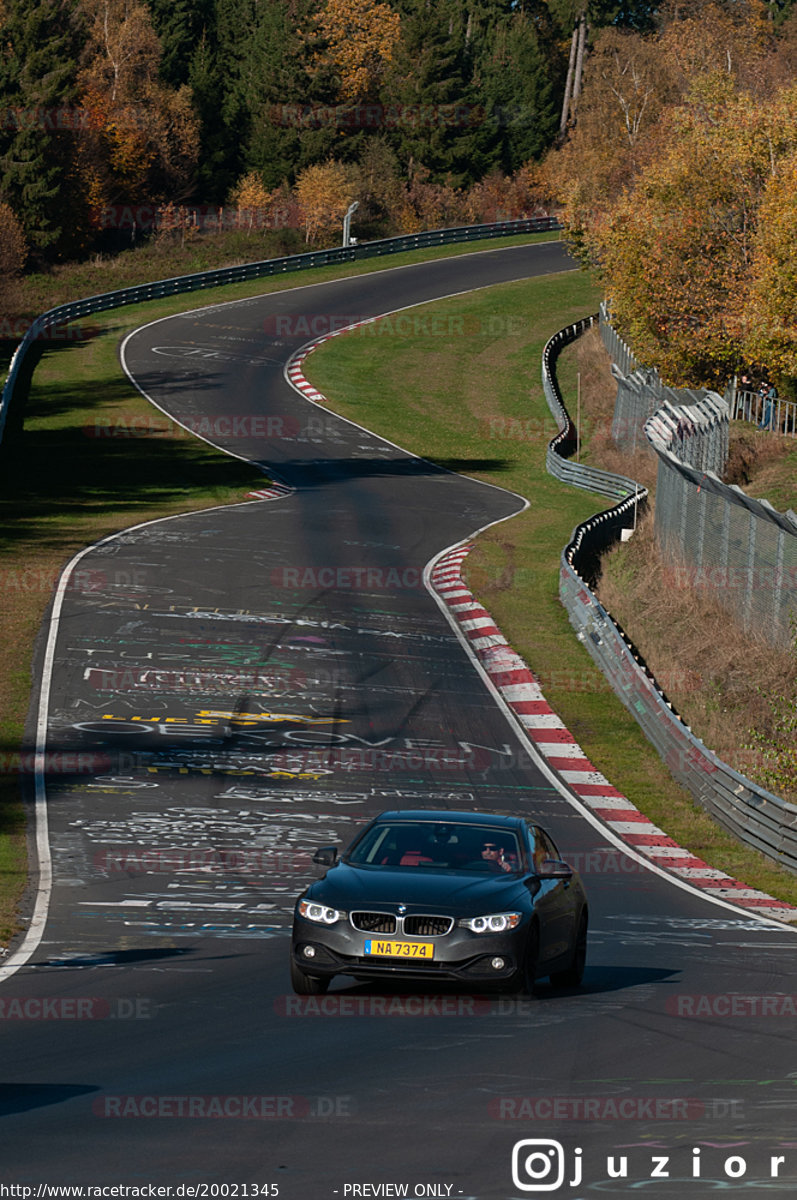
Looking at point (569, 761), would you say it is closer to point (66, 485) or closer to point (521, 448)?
point (66, 485)

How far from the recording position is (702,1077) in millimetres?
9672

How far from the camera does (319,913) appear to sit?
38.1 feet

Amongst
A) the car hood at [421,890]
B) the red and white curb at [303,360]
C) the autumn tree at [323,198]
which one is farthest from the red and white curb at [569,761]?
the autumn tree at [323,198]

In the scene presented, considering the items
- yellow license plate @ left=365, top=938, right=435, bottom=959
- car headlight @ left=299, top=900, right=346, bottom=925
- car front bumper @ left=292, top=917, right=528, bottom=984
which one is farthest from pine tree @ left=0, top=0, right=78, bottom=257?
yellow license plate @ left=365, top=938, right=435, bottom=959

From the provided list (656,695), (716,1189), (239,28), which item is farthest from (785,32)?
(716,1189)

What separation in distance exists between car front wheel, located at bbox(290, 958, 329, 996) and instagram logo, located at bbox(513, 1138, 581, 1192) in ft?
12.5

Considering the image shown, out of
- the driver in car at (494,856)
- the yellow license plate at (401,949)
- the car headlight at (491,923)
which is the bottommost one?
the yellow license plate at (401,949)

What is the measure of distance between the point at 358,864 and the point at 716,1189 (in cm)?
540

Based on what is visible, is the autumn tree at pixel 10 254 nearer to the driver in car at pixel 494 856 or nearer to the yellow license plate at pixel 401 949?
the driver in car at pixel 494 856

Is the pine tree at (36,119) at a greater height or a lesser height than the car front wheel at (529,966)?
greater

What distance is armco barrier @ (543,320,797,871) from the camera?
20.5 m

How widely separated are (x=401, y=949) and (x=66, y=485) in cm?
3644

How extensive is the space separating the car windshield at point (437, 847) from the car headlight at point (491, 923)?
0.88 m

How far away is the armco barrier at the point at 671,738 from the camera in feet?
67.2
